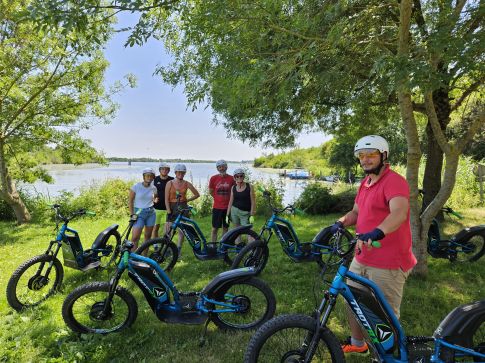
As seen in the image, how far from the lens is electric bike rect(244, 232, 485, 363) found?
6.86 feet

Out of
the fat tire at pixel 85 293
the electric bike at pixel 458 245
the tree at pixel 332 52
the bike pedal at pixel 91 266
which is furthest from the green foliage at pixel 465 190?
the fat tire at pixel 85 293

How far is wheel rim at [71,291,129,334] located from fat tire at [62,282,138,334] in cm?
2

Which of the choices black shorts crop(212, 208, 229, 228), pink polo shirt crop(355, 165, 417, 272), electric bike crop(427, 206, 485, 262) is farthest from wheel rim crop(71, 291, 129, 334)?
electric bike crop(427, 206, 485, 262)

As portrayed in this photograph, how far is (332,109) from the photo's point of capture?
25.1 feet

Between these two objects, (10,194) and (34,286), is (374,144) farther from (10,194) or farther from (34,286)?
(10,194)

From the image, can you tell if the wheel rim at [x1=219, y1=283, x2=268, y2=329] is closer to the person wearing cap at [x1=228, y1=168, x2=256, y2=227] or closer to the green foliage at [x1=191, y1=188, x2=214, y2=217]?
the person wearing cap at [x1=228, y1=168, x2=256, y2=227]

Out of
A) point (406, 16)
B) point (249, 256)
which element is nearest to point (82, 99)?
point (249, 256)

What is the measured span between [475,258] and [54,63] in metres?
10.6

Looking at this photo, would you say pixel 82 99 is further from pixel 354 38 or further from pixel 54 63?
pixel 354 38

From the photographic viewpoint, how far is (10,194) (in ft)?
31.5

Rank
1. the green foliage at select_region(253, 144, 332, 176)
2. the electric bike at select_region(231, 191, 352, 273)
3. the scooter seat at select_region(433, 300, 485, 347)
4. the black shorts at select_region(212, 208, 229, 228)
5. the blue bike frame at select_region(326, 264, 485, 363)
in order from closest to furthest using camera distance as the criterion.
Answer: the scooter seat at select_region(433, 300, 485, 347), the blue bike frame at select_region(326, 264, 485, 363), the electric bike at select_region(231, 191, 352, 273), the black shorts at select_region(212, 208, 229, 228), the green foliage at select_region(253, 144, 332, 176)

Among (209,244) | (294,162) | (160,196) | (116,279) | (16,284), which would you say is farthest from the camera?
(294,162)

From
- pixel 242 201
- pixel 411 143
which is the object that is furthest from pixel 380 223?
pixel 242 201

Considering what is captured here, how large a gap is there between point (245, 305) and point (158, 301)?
849mm
